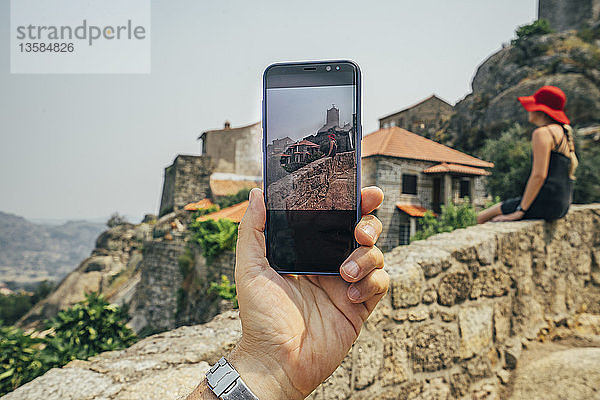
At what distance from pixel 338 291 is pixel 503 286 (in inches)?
72.6

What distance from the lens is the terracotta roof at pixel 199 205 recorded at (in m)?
11.9

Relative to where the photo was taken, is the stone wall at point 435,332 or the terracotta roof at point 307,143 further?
the stone wall at point 435,332

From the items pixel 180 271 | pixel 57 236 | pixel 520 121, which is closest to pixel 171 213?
pixel 180 271

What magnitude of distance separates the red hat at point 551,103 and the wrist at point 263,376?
307cm

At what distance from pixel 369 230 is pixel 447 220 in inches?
180

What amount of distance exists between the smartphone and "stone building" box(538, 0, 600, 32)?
32.4 metres

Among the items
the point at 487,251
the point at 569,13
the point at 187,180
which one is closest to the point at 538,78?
the point at 569,13

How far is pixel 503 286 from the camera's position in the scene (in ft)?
7.99

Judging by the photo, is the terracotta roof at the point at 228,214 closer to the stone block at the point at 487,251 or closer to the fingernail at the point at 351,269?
the stone block at the point at 487,251

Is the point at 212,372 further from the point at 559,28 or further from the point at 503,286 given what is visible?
the point at 559,28

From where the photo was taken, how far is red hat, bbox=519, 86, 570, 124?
297cm

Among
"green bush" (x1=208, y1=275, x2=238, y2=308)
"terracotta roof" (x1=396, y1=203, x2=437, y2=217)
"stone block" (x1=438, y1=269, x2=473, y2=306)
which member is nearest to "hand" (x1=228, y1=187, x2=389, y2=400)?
"stone block" (x1=438, y1=269, x2=473, y2=306)

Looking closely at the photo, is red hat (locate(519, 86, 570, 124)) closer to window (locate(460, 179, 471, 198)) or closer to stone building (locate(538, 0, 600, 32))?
window (locate(460, 179, 471, 198))

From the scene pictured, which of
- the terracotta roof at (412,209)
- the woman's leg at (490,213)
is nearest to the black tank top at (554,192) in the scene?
the woman's leg at (490,213)
